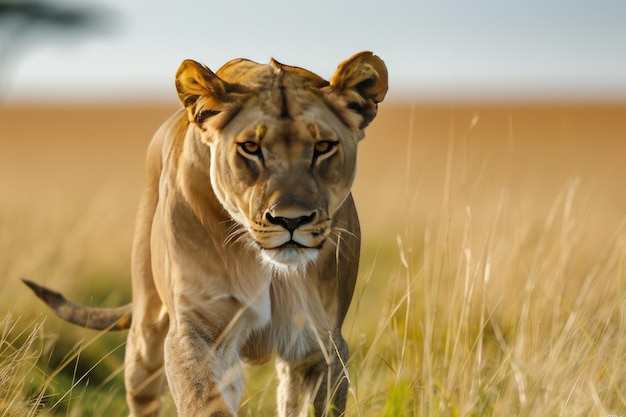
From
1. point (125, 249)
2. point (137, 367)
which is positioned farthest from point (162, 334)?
point (125, 249)

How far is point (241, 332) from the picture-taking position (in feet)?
12.1

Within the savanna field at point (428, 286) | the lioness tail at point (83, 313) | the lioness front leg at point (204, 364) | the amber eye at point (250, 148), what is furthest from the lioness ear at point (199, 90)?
the lioness tail at point (83, 313)

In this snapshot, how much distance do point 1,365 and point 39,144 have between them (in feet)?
73.2

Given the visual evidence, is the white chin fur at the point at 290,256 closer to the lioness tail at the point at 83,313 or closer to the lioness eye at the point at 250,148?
the lioness eye at the point at 250,148

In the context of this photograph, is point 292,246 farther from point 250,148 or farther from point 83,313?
point 83,313

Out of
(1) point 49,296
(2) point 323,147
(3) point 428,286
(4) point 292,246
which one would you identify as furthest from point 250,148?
(1) point 49,296

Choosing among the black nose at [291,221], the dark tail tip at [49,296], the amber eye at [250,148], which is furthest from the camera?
the dark tail tip at [49,296]

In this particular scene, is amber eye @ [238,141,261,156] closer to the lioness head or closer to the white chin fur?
the lioness head

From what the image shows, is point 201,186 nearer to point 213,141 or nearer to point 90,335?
point 213,141

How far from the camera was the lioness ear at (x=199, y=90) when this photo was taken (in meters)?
3.41

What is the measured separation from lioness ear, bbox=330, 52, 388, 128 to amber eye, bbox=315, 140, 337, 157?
226 mm

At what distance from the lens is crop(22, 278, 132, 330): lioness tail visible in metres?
4.77

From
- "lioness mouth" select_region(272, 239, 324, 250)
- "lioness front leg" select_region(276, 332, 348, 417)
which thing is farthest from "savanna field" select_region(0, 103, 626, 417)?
"lioness mouth" select_region(272, 239, 324, 250)

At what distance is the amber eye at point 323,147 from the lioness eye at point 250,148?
18cm
